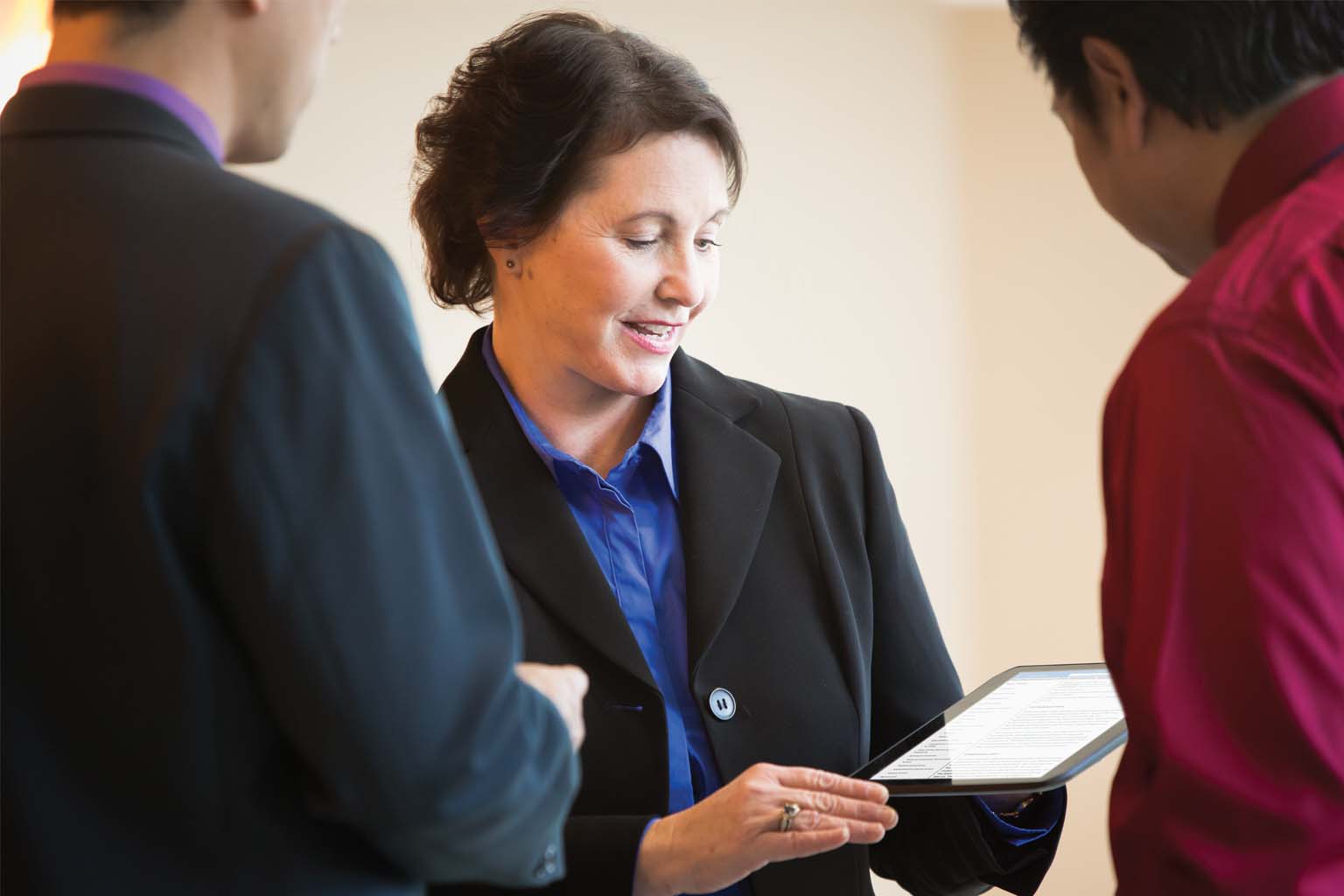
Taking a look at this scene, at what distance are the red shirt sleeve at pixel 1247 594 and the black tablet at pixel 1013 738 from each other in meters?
0.39

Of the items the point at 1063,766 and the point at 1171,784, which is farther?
the point at 1063,766

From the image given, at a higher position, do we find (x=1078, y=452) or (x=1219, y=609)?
(x=1219, y=609)

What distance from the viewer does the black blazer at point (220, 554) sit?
942 mm

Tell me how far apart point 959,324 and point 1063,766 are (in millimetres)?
3157

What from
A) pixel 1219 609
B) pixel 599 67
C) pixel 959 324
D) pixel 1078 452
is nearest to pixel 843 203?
pixel 959 324

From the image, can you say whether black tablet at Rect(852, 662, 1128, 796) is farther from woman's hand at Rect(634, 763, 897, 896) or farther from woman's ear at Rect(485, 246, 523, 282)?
woman's ear at Rect(485, 246, 523, 282)

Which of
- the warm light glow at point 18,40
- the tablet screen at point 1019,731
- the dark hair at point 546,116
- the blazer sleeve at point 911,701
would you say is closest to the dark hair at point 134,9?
the dark hair at point 546,116

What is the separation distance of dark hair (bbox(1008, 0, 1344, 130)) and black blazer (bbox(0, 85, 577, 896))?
579mm

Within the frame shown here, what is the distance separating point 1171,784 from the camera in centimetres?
101

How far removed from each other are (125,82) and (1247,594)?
83cm

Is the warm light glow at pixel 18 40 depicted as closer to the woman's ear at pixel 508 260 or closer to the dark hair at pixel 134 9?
the woman's ear at pixel 508 260

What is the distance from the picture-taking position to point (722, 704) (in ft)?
5.83

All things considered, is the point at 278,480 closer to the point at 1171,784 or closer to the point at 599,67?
the point at 1171,784

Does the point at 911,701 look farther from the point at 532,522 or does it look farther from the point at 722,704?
the point at 532,522
